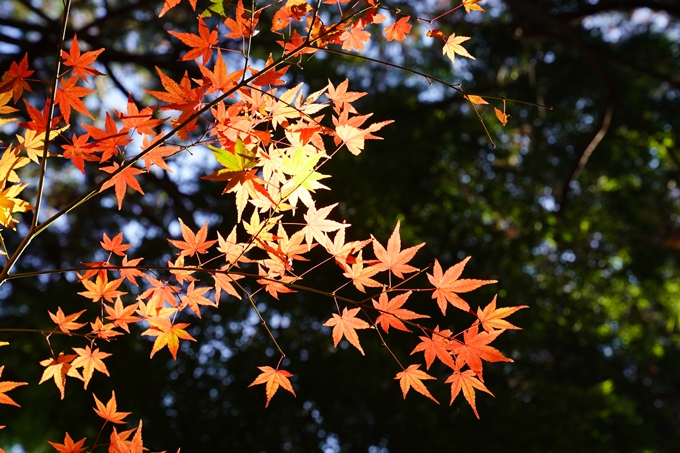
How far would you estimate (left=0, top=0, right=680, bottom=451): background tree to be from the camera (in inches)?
126

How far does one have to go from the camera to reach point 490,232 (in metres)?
3.82

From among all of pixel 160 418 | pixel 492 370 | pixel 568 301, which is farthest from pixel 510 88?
pixel 160 418

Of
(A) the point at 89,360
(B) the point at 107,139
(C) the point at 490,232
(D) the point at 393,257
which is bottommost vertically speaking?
(C) the point at 490,232

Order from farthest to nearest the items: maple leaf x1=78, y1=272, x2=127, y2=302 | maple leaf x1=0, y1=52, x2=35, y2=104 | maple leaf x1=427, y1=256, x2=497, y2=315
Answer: maple leaf x1=78, y1=272, x2=127, y2=302 < maple leaf x1=0, y1=52, x2=35, y2=104 < maple leaf x1=427, y1=256, x2=497, y2=315

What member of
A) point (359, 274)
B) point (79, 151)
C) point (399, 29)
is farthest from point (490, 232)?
point (79, 151)

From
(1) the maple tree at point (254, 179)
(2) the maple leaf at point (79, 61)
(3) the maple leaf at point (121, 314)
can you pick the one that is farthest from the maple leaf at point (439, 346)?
(2) the maple leaf at point (79, 61)

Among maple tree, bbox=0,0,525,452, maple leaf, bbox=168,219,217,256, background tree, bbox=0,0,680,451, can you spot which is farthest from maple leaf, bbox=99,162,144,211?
background tree, bbox=0,0,680,451

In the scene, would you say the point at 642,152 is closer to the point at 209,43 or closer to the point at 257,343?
the point at 257,343

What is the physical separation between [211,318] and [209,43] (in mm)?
2757

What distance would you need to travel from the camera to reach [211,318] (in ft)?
11.5

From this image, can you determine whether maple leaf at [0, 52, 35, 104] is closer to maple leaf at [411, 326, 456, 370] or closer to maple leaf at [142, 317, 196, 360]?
maple leaf at [142, 317, 196, 360]

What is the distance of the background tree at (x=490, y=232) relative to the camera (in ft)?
10.5

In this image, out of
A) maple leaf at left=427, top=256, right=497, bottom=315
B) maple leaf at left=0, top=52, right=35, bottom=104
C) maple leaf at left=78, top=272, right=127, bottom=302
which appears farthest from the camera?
maple leaf at left=78, top=272, right=127, bottom=302

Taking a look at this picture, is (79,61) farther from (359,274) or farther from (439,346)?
(439,346)
